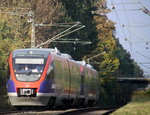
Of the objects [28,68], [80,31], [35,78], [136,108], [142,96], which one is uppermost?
[80,31]

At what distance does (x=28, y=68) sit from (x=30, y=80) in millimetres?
822

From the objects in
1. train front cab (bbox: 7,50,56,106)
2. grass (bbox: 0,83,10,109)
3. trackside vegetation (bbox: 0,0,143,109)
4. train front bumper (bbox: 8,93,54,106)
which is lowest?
grass (bbox: 0,83,10,109)

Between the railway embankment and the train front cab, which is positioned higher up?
the train front cab

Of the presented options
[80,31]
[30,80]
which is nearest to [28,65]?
[30,80]

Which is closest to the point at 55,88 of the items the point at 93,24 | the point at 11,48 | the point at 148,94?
the point at 148,94

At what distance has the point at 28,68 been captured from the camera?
34.6 m

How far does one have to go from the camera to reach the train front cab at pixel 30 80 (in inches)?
1342

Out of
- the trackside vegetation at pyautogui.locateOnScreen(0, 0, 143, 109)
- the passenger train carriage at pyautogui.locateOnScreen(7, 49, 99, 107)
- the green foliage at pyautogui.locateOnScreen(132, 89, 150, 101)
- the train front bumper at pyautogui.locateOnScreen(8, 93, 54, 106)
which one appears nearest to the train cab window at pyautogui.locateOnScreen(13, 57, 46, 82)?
the passenger train carriage at pyautogui.locateOnScreen(7, 49, 99, 107)

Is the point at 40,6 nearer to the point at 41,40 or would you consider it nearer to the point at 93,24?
the point at 41,40

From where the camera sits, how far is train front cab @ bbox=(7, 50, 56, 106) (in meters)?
34.1

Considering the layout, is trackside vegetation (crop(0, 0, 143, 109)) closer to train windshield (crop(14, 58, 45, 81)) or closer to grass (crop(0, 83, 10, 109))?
grass (crop(0, 83, 10, 109))

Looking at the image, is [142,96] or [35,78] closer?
[35,78]

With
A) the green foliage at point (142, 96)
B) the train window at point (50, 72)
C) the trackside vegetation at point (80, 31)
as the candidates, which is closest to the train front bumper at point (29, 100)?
the train window at point (50, 72)

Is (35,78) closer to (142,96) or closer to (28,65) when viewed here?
(28,65)
